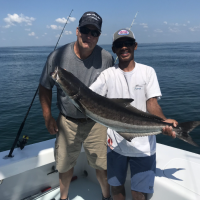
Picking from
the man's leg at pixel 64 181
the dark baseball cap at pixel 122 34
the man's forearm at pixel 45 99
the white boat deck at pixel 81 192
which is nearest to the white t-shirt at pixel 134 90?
the dark baseball cap at pixel 122 34

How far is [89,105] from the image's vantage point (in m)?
2.60

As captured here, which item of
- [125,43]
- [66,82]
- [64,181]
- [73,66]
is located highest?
[125,43]

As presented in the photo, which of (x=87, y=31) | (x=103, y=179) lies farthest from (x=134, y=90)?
(x=103, y=179)

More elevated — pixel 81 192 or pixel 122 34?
pixel 122 34

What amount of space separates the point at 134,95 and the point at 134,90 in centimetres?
7

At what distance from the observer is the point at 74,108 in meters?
3.23

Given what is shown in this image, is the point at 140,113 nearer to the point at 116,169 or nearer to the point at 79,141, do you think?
the point at 116,169

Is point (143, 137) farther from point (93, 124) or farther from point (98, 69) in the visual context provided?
point (98, 69)

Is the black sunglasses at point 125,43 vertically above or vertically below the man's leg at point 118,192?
above

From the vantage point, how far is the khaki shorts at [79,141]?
3404 millimetres

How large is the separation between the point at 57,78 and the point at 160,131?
152 centimetres

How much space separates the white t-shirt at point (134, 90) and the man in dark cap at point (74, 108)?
1.50 ft

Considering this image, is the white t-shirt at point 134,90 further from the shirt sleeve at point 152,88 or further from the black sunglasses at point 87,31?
the black sunglasses at point 87,31

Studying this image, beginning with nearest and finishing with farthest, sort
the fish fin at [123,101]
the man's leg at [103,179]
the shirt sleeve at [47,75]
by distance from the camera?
the fish fin at [123,101]
the shirt sleeve at [47,75]
the man's leg at [103,179]
